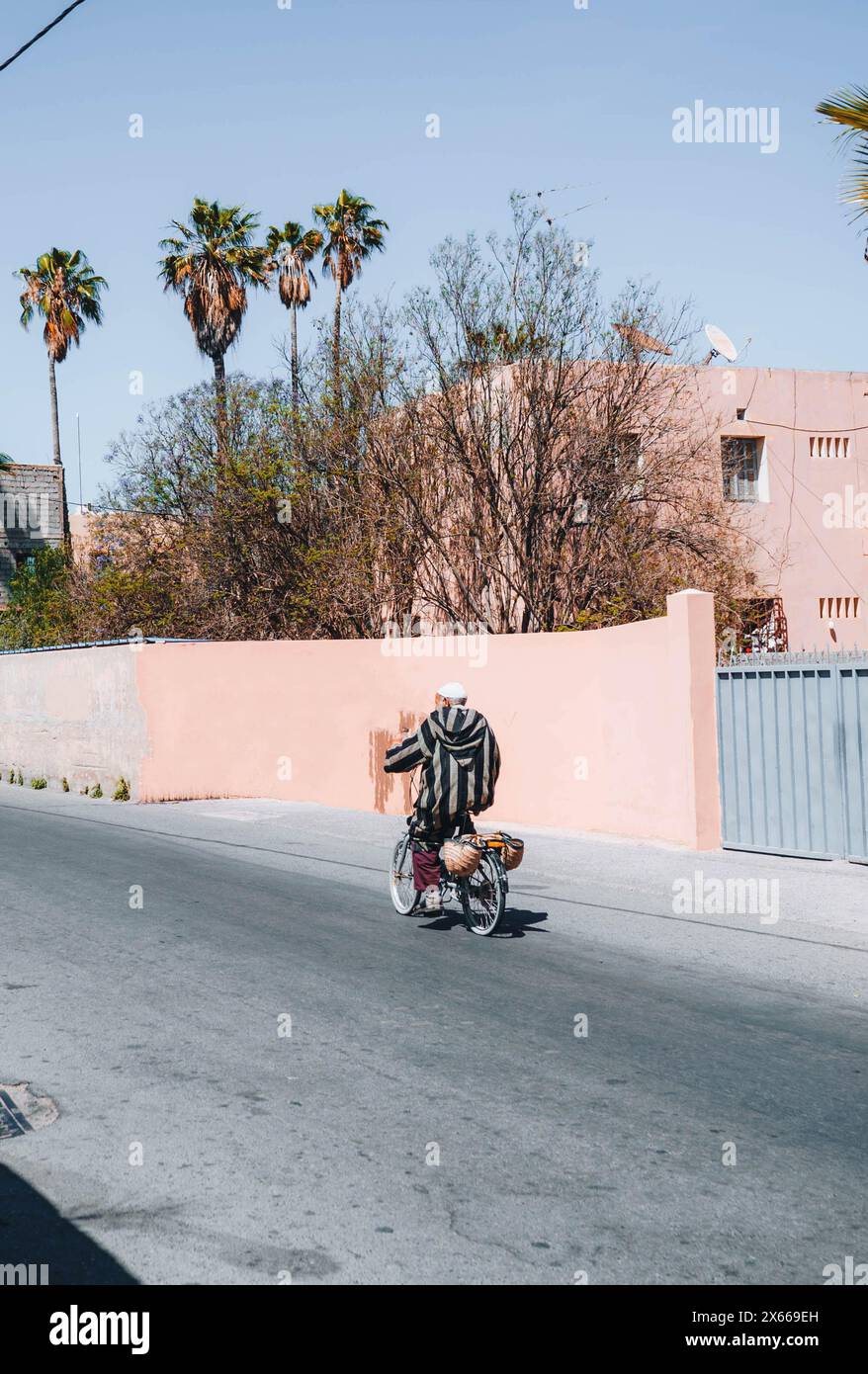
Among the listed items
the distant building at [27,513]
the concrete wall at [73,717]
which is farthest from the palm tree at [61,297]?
the concrete wall at [73,717]

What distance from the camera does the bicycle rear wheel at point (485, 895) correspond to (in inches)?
384

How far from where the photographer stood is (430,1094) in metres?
5.88

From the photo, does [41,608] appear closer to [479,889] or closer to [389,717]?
[389,717]

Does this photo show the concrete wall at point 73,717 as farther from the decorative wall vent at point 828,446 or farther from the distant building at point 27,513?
the distant building at point 27,513

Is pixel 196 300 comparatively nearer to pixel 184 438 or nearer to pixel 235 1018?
pixel 184 438

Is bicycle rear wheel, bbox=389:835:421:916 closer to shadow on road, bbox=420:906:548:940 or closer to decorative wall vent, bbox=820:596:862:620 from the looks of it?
shadow on road, bbox=420:906:548:940

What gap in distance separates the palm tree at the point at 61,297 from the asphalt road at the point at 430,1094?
42442 mm

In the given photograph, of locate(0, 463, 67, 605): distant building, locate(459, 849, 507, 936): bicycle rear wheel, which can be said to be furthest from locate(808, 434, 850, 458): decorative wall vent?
locate(0, 463, 67, 605): distant building

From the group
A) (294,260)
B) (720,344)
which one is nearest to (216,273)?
(294,260)

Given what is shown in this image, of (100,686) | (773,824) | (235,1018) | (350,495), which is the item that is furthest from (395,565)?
(235,1018)

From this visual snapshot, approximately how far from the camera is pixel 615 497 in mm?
21297

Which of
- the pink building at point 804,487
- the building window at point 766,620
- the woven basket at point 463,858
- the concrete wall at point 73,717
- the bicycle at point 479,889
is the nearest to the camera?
the woven basket at point 463,858

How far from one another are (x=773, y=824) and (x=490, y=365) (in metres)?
10.3

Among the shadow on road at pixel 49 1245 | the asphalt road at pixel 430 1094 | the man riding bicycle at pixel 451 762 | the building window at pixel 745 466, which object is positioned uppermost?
the building window at pixel 745 466
